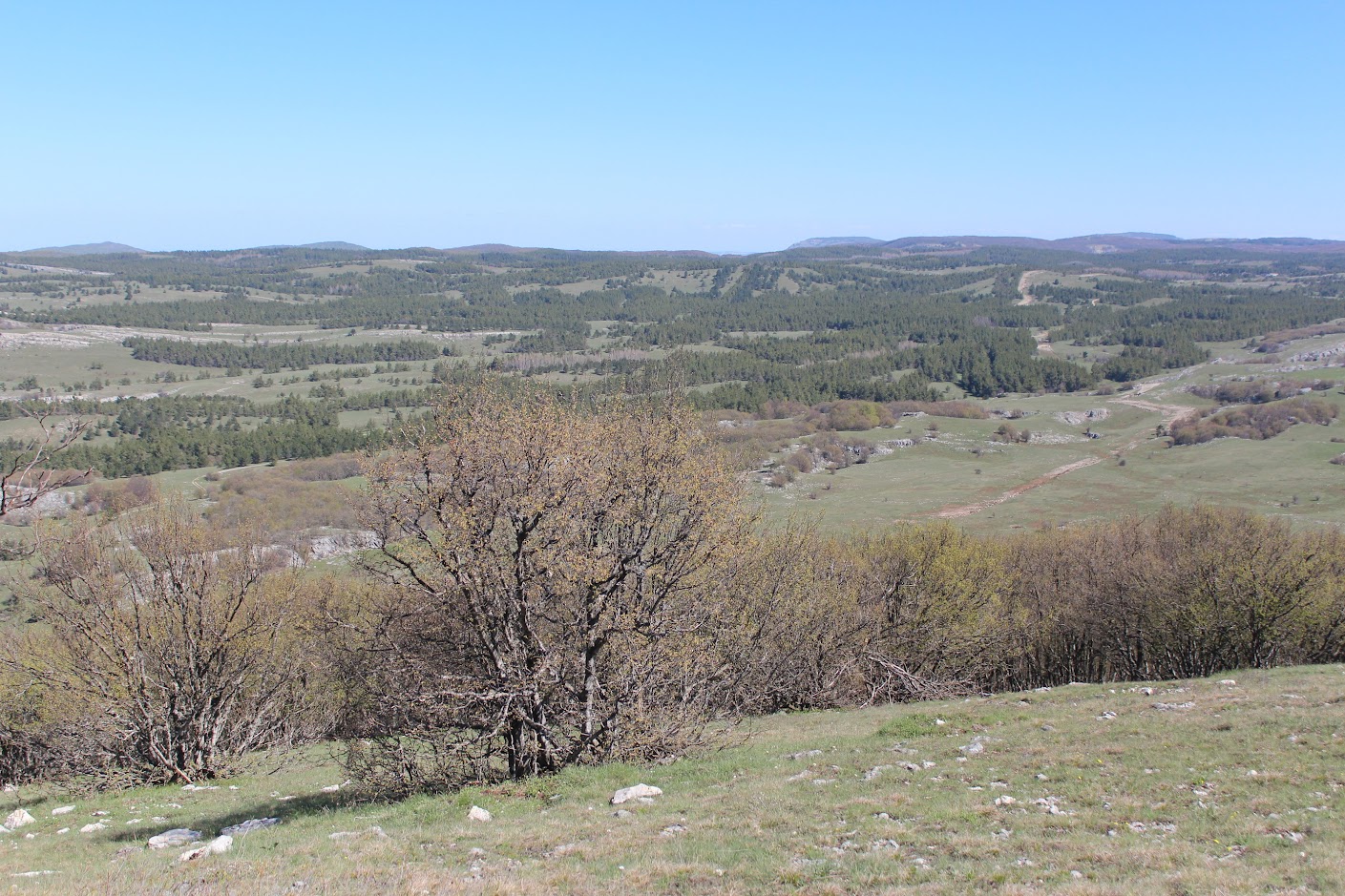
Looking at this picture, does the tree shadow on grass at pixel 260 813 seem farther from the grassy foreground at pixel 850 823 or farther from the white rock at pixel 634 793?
the white rock at pixel 634 793

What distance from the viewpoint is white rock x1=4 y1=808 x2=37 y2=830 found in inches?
572

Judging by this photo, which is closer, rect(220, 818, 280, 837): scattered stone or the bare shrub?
rect(220, 818, 280, 837): scattered stone

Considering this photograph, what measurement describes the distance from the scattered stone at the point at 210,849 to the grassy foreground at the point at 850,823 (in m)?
0.15

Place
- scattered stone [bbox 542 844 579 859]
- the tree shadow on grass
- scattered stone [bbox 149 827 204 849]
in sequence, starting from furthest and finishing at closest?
1. the tree shadow on grass
2. scattered stone [bbox 149 827 204 849]
3. scattered stone [bbox 542 844 579 859]

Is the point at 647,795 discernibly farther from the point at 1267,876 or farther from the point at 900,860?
the point at 1267,876

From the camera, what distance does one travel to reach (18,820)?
1479 cm

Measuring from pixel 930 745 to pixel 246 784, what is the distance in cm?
1442

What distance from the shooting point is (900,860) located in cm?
927

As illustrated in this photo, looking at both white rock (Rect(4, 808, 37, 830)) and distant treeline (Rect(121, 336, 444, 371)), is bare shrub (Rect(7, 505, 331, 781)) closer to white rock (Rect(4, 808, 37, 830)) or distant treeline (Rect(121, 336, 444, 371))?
white rock (Rect(4, 808, 37, 830))

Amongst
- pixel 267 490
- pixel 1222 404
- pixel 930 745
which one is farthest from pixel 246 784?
pixel 1222 404

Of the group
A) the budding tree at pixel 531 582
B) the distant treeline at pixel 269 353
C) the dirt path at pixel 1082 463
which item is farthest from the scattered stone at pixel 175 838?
the distant treeline at pixel 269 353

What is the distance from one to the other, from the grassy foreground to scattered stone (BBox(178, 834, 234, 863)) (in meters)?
0.15

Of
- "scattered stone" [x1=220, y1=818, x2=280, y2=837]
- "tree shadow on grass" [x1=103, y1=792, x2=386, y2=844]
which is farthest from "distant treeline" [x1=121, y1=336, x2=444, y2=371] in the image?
"scattered stone" [x1=220, y1=818, x2=280, y2=837]

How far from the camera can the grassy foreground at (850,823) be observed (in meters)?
8.75
